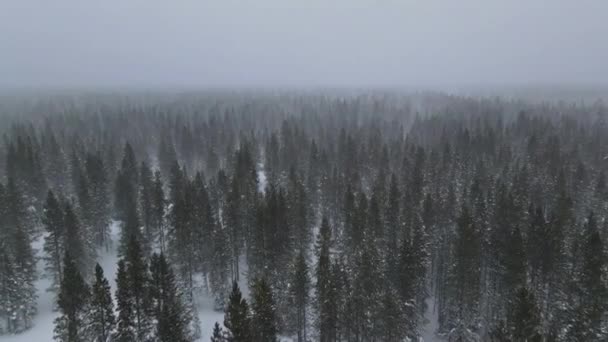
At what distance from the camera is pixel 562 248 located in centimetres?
4297

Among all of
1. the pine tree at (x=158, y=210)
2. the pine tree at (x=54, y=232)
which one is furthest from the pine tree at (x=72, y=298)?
the pine tree at (x=158, y=210)

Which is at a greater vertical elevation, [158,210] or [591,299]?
[158,210]

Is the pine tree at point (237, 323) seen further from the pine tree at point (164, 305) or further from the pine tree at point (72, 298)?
the pine tree at point (72, 298)

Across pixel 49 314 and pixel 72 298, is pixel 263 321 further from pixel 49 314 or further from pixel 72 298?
pixel 49 314

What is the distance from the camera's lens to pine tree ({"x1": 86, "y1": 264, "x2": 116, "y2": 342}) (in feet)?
92.3

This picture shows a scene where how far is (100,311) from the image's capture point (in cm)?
2902

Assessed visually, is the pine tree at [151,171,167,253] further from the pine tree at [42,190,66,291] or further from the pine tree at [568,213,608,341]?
the pine tree at [568,213,608,341]

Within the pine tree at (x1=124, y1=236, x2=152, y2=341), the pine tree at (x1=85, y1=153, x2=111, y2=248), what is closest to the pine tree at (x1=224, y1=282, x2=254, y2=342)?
the pine tree at (x1=124, y1=236, x2=152, y2=341)

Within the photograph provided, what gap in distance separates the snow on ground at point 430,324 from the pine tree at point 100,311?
3376cm

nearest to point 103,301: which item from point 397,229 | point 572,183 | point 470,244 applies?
point 470,244

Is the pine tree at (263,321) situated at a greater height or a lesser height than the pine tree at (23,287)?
greater

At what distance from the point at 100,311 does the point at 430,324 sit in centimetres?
3909

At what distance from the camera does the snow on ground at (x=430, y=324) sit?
46938mm

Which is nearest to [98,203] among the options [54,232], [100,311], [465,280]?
[54,232]
